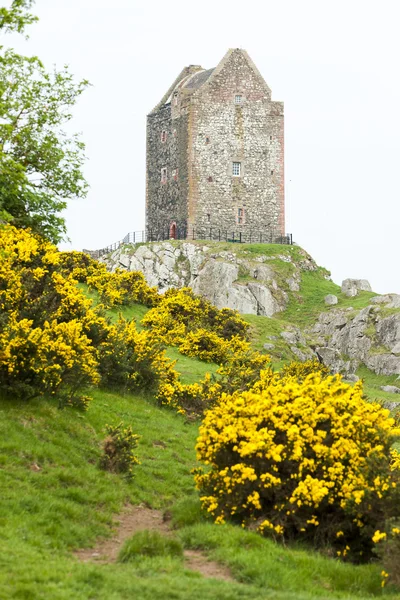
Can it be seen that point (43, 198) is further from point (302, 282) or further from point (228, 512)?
point (302, 282)

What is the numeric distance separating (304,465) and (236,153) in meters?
61.0

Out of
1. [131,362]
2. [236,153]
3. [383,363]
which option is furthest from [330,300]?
[131,362]

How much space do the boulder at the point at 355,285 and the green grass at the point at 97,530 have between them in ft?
157

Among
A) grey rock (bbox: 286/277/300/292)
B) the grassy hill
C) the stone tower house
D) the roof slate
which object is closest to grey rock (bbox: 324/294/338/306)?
grey rock (bbox: 286/277/300/292)

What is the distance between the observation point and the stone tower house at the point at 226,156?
2857 inches

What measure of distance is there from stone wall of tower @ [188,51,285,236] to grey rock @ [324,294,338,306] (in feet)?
34.0

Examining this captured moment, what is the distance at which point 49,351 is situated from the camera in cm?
1945

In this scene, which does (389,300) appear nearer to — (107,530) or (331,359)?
(331,359)

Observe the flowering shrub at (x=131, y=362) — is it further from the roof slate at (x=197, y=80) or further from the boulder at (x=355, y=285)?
the roof slate at (x=197, y=80)

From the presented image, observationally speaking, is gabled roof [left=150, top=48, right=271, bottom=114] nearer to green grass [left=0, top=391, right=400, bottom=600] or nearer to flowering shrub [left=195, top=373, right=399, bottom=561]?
green grass [left=0, top=391, right=400, bottom=600]

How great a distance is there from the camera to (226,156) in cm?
7338

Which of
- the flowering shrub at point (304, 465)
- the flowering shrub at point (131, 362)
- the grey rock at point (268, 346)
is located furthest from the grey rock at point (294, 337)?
the flowering shrub at point (304, 465)

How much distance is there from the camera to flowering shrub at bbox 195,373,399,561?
14047 mm

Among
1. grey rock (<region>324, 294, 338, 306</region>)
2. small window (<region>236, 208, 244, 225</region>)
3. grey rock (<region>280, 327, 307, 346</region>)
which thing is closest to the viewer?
grey rock (<region>280, 327, 307, 346</region>)
